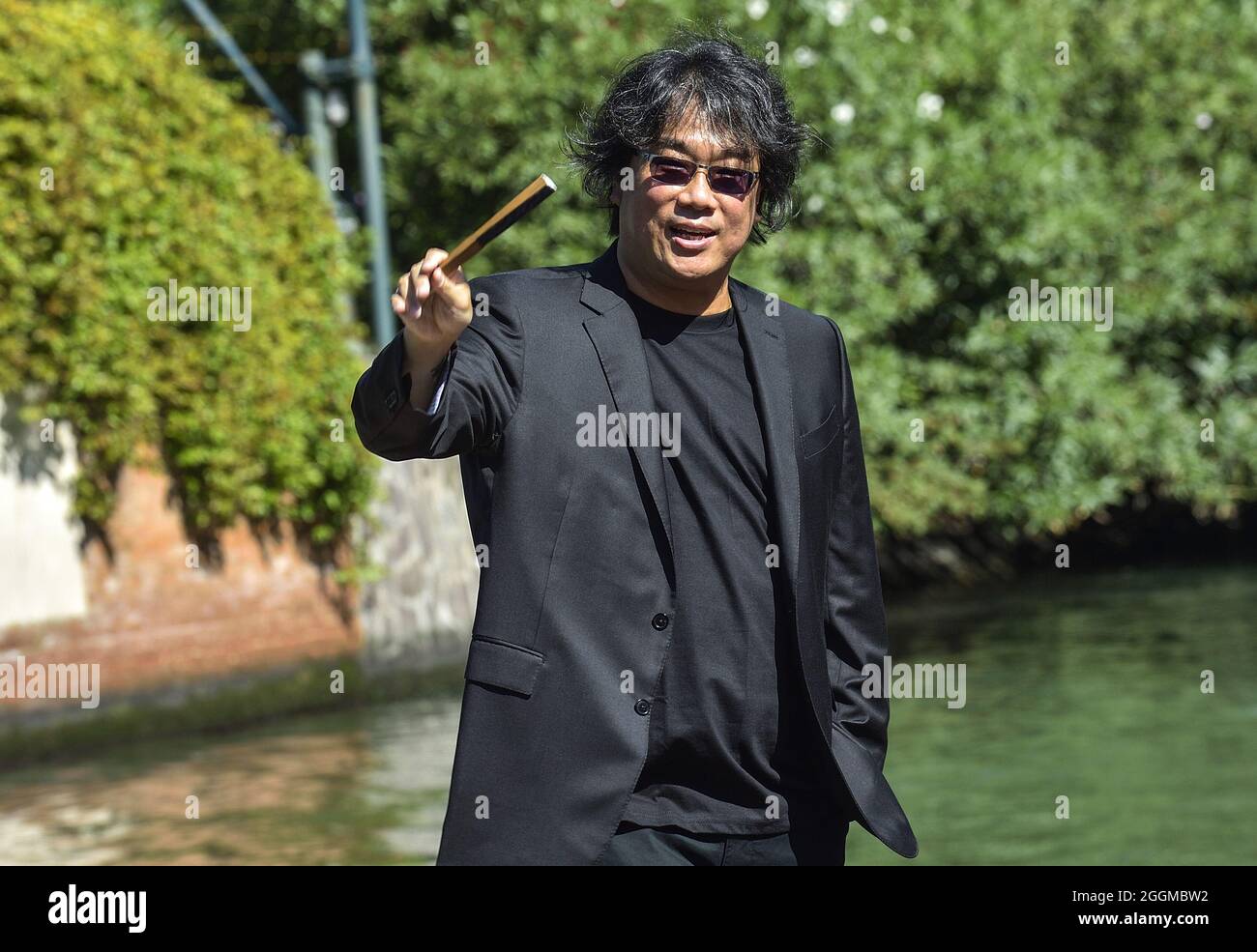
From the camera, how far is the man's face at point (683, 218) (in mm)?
3330

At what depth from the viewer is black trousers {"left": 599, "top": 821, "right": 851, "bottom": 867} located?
124 inches

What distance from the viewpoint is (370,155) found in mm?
15617

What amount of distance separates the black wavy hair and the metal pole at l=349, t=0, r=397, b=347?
38.8 ft

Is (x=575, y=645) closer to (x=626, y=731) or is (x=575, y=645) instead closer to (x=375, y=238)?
(x=626, y=731)

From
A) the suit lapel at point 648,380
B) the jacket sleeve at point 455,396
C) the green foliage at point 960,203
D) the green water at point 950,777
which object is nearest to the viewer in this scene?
the jacket sleeve at point 455,396

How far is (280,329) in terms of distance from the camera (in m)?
13.8

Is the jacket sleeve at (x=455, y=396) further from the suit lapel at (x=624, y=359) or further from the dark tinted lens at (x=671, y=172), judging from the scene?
the dark tinted lens at (x=671, y=172)

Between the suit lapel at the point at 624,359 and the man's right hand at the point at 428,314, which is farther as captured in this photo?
the suit lapel at the point at 624,359

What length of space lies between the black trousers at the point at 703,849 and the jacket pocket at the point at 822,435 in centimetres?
69

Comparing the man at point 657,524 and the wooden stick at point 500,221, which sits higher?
the wooden stick at point 500,221

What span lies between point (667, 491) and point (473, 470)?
0.33 metres

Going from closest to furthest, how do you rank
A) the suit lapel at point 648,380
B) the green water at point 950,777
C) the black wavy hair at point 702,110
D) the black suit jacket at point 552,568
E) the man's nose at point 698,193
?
the black suit jacket at point 552,568, the suit lapel at point 648,380, the man's nose at point 698,193, the black wavy hair at point 702,110, the green water at point 950,777

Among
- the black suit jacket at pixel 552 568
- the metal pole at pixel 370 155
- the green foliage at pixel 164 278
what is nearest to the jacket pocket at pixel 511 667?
the black suit jacket at pixel 552 568

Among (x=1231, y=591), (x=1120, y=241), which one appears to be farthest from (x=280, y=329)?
(x=1231, y=591)
